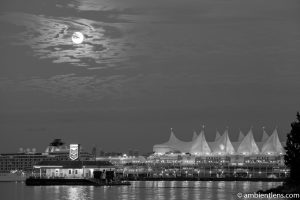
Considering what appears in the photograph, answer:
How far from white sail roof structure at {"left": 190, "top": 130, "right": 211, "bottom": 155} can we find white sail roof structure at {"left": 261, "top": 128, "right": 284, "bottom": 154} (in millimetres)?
13674

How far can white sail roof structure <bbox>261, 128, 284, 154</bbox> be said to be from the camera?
16875cm

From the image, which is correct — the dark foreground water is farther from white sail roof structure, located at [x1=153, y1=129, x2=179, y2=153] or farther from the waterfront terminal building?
white sail roof structure, located at [x1=153, y1=129, x2=179, y2=153]

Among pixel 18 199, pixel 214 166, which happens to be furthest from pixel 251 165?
pixel 18 199

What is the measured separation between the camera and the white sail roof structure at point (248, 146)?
170 meters

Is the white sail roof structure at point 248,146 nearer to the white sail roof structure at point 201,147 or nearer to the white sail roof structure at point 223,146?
the white sail roof structure at point 223,146

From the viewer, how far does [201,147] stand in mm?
178125

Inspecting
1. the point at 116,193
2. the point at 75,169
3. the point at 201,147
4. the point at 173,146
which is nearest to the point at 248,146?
the point at 201,147

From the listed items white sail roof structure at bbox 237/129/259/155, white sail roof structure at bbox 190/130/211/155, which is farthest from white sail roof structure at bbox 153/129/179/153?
white sail roof structure at bbox 237/129/259/155

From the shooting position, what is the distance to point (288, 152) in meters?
57.6

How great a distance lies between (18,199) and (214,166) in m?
115

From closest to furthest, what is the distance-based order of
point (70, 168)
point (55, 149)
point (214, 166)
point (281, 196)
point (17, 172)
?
point (281, 196), point (70, 168), point (55, 149), point (214, 166), point (17, 172)

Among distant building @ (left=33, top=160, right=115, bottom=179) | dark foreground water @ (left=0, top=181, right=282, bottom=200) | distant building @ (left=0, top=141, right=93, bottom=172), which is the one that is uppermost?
distant building @ (left=0, top=141, right=93, bottom=172)

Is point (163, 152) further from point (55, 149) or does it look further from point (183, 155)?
point (55, 149)

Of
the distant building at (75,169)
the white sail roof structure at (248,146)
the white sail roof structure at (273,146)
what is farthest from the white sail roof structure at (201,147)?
the distant building at (75,169)
